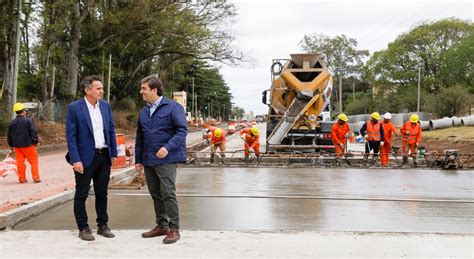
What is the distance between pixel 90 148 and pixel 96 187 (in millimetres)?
479

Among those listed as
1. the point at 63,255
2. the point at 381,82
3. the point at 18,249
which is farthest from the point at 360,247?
the point at 381,82

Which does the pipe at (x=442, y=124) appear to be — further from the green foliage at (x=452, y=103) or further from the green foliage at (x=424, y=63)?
the green foliage at (x=424, y=63)

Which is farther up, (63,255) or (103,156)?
(103,156)

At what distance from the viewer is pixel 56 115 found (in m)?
32.8

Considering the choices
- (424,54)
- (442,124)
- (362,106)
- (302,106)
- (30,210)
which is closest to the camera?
(30,210)

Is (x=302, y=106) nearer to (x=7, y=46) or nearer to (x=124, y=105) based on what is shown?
(x=7, y=46)

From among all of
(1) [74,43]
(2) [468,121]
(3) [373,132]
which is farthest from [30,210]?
(2) [468,121]

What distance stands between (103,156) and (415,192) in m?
5.99

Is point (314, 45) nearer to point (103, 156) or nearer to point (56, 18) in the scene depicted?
point (56, 18)

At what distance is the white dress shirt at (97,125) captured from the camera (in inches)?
221

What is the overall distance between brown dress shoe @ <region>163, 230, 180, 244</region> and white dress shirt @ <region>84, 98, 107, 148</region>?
4.15 ft

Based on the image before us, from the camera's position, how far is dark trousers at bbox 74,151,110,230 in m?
5.52

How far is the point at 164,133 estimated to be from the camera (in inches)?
217

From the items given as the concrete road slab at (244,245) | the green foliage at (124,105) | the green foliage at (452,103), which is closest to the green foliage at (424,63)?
the green foliage at (452,103)
